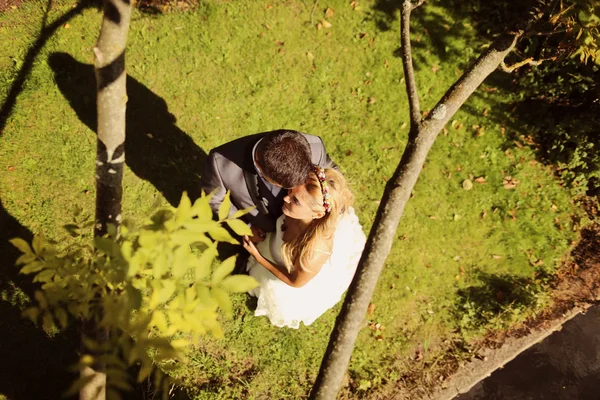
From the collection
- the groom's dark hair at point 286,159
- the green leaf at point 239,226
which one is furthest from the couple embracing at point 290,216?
the green leaf at point 239,226

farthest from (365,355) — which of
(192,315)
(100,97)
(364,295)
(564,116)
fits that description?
(564,116)

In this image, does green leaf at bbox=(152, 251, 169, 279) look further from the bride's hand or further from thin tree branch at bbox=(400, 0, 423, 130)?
the bride's hand

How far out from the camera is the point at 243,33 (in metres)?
6.06

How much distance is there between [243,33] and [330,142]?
2.06 metres

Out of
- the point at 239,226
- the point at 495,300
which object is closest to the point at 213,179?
the point at 239,226

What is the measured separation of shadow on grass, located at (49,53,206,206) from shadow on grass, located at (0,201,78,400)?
5.67 ft

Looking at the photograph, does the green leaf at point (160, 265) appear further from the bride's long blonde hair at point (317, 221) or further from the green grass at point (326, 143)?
the green grass at point (326, 143)

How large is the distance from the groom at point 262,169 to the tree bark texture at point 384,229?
2.97 feet

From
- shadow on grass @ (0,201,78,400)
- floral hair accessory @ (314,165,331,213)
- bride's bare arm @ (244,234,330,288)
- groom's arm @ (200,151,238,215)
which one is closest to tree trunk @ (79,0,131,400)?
groom's arm @ (200,151,238,215)

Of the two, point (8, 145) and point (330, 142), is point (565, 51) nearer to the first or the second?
point (330, 142)

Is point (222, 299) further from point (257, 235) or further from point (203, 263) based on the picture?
point (257, 235)

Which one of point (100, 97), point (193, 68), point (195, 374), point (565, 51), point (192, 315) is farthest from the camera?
point (193, 68)

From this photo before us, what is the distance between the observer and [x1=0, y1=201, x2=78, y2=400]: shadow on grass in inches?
158

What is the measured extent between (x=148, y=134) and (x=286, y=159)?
111 inches
